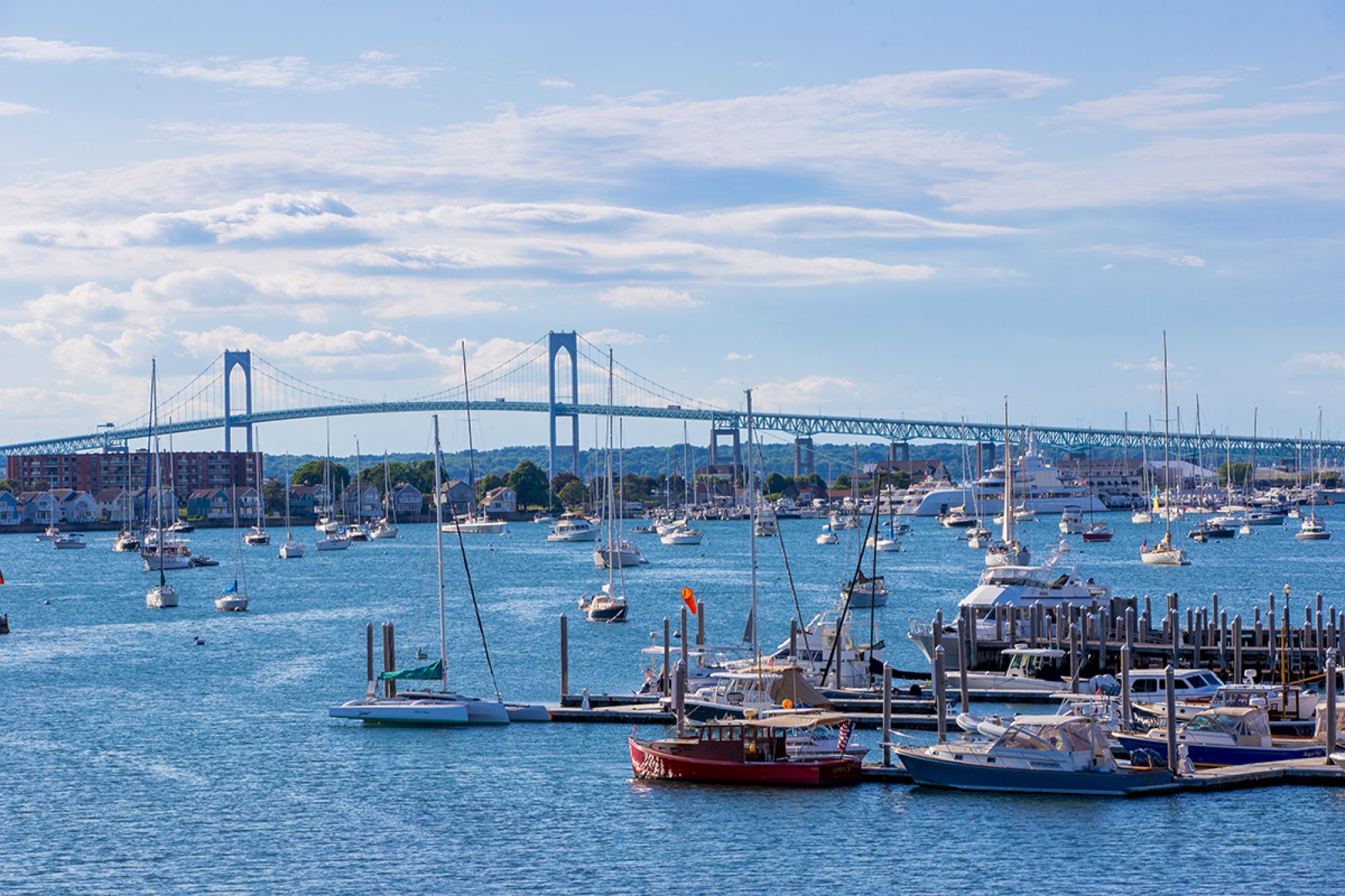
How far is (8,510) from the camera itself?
161 meters

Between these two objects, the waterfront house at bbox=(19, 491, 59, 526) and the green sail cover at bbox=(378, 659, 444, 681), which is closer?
the green sail cover at bbox=(378, 659, 444, 681)

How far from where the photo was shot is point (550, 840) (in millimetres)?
23406

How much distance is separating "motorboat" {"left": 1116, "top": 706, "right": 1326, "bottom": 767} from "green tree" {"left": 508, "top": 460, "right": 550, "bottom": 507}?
474 ft

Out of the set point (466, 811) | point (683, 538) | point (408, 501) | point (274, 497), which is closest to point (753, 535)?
point (466, 811)

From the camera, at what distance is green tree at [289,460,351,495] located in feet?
→ 566

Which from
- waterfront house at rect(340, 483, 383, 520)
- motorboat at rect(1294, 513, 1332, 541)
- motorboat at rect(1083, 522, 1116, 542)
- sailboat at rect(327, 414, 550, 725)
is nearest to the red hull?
Answer: sailboat at rect(327, 414, 550, 725)

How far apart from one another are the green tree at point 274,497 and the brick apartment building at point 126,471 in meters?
1.52

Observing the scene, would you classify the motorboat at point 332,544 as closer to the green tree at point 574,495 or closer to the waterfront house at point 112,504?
the green tree at point 574,495

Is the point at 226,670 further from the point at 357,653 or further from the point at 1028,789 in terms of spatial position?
the point at 1028,789

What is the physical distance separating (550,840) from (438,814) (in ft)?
7.76

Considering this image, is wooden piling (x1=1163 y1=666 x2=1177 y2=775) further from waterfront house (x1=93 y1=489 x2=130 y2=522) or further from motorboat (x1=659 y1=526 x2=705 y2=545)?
waterfront house (x1=93 y1=489 x2=130 y2=522)

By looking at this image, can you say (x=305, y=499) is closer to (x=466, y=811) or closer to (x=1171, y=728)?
(x=466, y=811)

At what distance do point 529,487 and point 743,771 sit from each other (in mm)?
145408

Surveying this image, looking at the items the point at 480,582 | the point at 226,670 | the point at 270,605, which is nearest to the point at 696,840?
the point at 226,670
